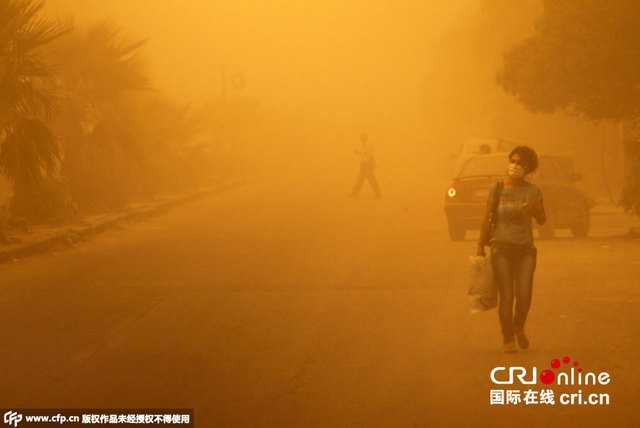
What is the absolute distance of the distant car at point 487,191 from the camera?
17.5 metres

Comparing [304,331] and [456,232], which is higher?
[456,232]

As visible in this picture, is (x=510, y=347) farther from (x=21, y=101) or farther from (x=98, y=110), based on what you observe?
(x=98, y=110)

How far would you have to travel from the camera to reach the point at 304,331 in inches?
371

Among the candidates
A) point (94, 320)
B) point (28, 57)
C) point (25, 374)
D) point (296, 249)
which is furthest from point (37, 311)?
point (28, 57)

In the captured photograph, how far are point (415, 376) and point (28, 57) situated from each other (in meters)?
11.6

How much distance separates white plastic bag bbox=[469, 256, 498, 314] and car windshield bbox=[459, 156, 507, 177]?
964 cm

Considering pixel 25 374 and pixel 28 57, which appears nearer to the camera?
pixel 25 374

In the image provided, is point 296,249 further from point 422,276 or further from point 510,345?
point 510,345

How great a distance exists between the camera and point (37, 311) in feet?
34.9

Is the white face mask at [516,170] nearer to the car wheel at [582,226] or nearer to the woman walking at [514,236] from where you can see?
the woman walking at [514,236]

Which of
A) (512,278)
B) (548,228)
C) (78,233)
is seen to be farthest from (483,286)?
(78,233)

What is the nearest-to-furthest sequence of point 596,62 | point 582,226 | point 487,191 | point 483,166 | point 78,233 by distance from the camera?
1. point 487,191
2. point 483,166
3. point 582,226
4. point 78,233
5. point 596,62

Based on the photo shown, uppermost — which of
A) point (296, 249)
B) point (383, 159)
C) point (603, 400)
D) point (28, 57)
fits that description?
point (383, 159)

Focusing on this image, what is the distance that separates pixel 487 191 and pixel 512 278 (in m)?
9.21
